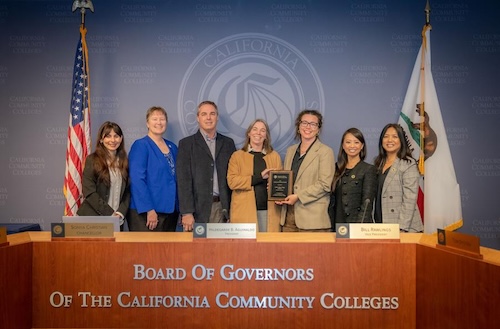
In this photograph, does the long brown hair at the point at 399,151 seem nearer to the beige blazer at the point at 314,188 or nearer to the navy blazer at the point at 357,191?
the navy blazer at the point at 357,191

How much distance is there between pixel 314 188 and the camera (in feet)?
13.0

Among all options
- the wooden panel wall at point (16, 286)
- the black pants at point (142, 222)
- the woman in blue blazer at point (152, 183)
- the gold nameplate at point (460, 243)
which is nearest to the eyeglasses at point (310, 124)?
the woman in blue blazer at point (152, 183)

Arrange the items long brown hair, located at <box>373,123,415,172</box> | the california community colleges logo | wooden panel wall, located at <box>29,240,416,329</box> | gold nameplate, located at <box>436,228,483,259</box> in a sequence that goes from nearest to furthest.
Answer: gold nameplate, located at <box>436,228,483,259</box>, wooden panel wall, located at <box>29,240,416,329</box>, long brown hair, located at <box>373,123,415,172</box>, the california community colleges logo

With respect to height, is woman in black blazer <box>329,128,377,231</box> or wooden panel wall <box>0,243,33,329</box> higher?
woman in black blazer <box>329,128,377,231</box>

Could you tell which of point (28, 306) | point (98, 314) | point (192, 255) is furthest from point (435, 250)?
point (28, 306)

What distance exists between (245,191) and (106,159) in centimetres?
115

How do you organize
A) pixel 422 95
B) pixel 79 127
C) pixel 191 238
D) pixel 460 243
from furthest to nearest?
1. pixel 79 127
2. pixel 422 95
3. pixel 191 238
4. pixel 460 243

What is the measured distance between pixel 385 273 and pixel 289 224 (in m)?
2.12

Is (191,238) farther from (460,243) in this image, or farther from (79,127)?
(79,127)

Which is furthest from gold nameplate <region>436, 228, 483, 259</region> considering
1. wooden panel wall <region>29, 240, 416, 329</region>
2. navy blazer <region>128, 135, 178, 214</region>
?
navy blazer <region>128, 135, 178, 214</region>

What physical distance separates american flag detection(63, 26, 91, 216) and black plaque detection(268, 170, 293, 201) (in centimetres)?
172

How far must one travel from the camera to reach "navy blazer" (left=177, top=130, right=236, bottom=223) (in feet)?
13.9

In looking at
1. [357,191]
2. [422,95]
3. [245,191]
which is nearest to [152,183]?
[245,191]

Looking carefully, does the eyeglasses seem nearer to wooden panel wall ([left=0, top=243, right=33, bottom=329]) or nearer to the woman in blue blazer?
the woman in blue blazer
